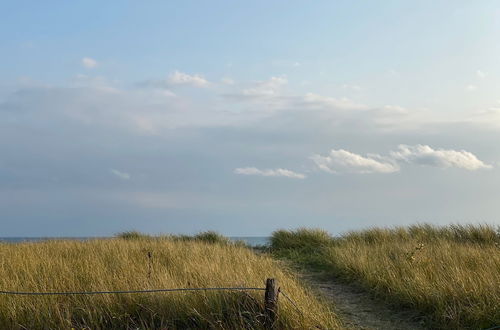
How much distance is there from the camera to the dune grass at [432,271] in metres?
6.20

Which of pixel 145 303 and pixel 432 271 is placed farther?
pixel 432 271

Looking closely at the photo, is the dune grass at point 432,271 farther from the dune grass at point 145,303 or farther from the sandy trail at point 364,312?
the dune grass at point 145,303

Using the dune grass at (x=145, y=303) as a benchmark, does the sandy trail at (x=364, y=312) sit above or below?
below

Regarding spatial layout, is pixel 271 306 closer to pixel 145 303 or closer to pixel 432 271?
pixel 145 303

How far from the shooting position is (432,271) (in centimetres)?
809

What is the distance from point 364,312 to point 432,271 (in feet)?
5.21

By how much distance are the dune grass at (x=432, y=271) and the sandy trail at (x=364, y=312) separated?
0.17 metres

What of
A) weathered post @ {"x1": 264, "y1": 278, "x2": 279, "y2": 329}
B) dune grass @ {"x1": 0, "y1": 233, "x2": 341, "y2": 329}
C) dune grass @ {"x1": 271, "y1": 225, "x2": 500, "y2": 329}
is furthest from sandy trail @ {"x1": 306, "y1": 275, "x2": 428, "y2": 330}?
weathered post @ {"x1": 264, "y1": 278, "x2": 279, "y2": 329}

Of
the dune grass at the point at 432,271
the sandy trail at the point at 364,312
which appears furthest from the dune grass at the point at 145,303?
the dune grass at the point at 432,271

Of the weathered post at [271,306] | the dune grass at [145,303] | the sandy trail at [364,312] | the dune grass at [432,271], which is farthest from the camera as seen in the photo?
the sandy trail at [364,312]

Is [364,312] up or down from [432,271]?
down

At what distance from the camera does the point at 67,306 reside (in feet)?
19.9

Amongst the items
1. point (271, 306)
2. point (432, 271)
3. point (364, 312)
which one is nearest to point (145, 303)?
point (271, 306)

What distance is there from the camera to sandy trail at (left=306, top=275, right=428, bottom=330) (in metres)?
6.60
